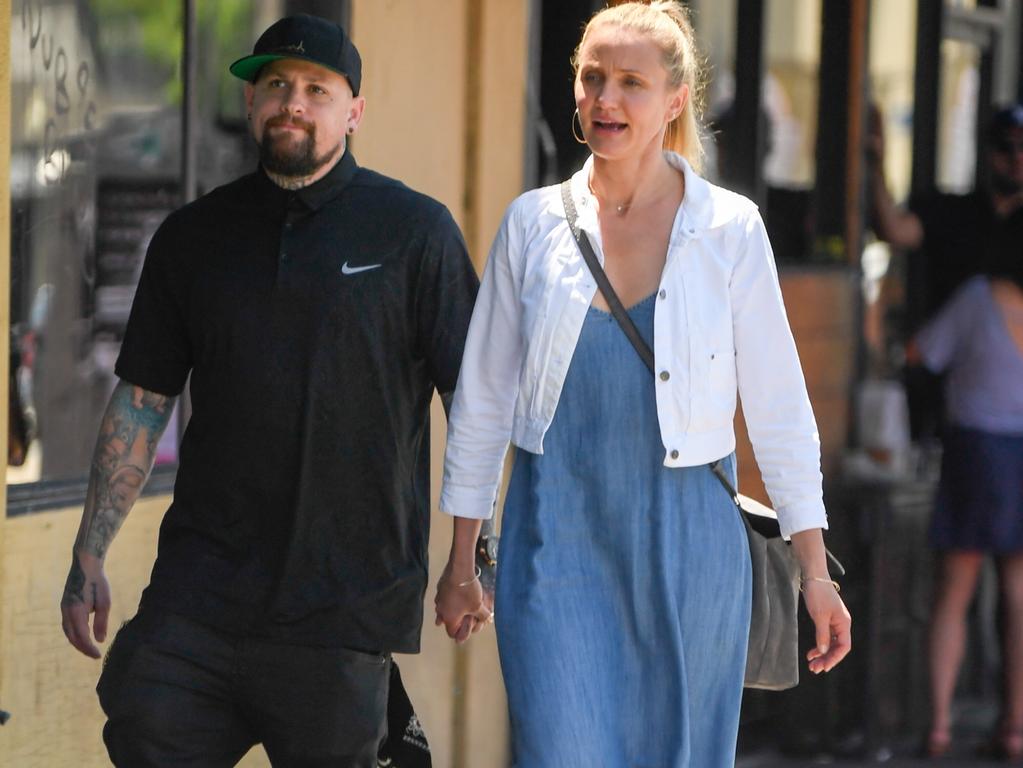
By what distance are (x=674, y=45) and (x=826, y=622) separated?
1172 mm

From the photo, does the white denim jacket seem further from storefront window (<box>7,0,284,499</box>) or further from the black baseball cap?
storefront window (<box>7,0,284,499</box>)

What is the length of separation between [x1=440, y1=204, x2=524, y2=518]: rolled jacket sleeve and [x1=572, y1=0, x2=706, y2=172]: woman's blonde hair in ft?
1.33

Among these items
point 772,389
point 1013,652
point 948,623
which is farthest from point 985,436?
point 772,389

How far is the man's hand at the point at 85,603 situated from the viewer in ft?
13.8

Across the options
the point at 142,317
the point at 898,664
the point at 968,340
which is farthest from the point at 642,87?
the point at 898,664

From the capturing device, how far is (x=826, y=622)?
3.93 metres

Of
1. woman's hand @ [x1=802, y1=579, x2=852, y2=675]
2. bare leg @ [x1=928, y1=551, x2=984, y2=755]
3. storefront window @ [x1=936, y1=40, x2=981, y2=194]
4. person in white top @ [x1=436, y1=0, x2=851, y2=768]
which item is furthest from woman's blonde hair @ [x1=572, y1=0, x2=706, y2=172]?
storefront window @ [x1=936, y1=40, x2=981, y2=194]

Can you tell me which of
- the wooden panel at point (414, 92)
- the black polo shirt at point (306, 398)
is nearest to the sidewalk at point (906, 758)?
the wooden panel at point (414, 92)

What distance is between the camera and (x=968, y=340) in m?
8.10

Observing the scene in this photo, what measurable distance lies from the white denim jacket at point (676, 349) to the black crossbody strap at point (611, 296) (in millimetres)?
14

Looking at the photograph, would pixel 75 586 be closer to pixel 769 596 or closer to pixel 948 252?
pixel 769 596

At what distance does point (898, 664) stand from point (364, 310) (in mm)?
4947

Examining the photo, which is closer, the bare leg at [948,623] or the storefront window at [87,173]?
the storefront window at [87,173]

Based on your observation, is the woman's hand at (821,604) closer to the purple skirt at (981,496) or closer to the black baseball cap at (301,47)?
the black baseball cap at (301,47)
